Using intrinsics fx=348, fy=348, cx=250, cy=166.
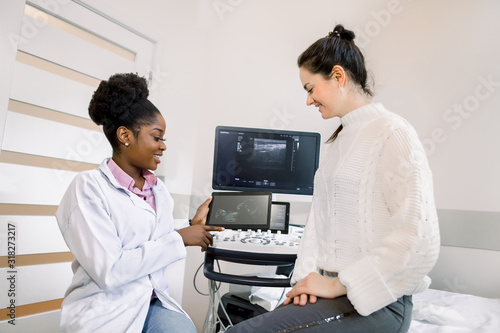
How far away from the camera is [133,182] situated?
1.32 m

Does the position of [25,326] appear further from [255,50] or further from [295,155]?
[255,50]

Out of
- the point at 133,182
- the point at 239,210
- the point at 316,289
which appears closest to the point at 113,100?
the point at 133,182

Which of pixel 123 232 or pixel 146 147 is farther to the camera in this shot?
pixel 146 147

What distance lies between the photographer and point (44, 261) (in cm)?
200

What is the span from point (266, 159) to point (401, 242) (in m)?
1.24

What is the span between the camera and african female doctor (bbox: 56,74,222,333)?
1.07 m

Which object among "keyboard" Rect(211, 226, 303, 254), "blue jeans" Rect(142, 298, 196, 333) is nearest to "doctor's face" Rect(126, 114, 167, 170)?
"keyboard" Rect(211, 226, 303, 254)

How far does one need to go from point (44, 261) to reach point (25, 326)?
342 millimetres

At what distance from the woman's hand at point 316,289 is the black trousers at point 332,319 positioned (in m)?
0.01

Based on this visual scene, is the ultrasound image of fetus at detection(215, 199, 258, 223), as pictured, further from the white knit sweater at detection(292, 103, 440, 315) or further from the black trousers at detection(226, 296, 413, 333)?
the black trousers at detection(226, 296, 413, 333)

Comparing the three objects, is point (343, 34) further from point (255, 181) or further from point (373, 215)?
point (255, 181)

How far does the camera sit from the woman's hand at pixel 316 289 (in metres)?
0.81

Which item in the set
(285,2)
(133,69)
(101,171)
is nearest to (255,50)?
(285,2)

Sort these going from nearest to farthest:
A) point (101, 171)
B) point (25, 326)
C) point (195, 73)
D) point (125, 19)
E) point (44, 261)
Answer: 1. point (101, 171)
2. point (25, 326)
3. point (44, 261)
4. point (125, 19)
5. point (195, 73)
